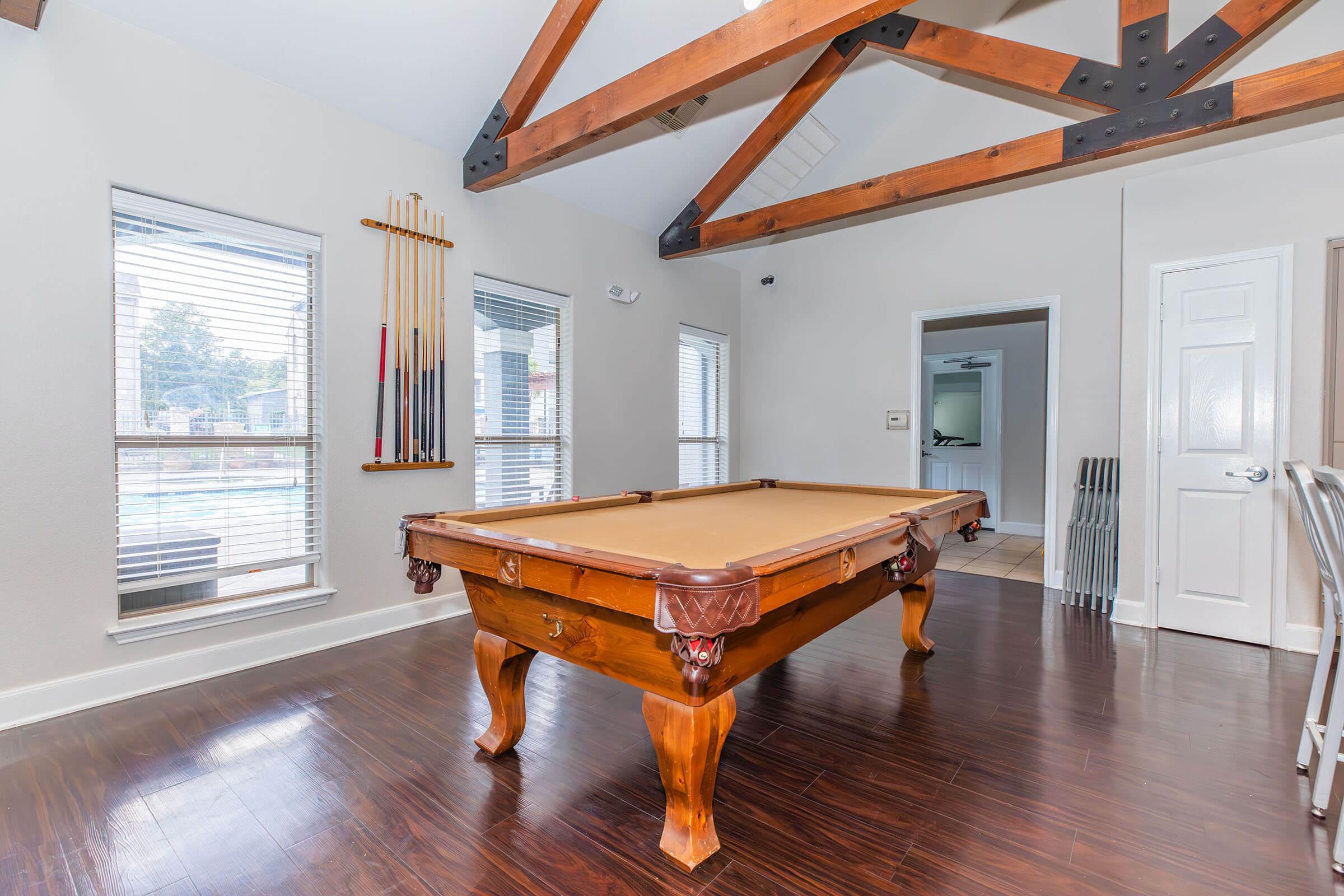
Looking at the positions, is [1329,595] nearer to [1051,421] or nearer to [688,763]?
[688,763]

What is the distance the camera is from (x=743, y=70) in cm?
258

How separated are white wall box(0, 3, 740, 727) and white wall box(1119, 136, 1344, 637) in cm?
375

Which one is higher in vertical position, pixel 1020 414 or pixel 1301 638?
pixel 1020 414

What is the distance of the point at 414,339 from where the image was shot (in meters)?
3.42

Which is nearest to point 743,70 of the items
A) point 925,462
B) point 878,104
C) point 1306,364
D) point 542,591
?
point 542,591

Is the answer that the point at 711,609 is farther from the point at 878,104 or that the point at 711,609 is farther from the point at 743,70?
the point at 878,104

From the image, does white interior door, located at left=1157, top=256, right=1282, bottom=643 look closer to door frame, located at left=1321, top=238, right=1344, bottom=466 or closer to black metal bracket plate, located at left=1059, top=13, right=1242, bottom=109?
door frame, located at left=1321, top=238, right=1344, bottom=466

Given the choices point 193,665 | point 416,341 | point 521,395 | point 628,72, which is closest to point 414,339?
point 416,341

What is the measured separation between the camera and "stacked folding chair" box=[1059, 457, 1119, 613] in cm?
396

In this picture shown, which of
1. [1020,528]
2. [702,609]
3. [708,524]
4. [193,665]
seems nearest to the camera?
[702,609]

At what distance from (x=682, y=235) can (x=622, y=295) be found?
0.75 m

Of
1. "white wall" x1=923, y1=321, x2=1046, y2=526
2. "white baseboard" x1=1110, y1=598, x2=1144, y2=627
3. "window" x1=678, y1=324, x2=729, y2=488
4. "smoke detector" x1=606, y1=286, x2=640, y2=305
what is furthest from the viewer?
"white wall" x1=923, y1=321, x2=1046, y2=526

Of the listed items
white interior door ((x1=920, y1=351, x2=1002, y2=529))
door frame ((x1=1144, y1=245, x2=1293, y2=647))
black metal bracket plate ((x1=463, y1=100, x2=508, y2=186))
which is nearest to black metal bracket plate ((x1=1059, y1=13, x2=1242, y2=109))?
door frame ((x1=1144, y1=245, x2=1293, y2=647))

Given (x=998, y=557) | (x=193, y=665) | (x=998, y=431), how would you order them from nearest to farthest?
(x=193, y=665)
(x=998, y=557)
(x=998, y=431)
